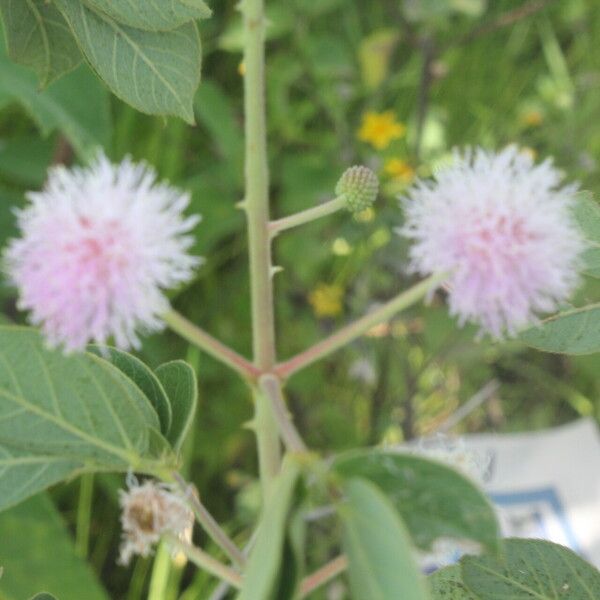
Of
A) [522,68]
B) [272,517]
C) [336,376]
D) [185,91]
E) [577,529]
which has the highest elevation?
[522,68]

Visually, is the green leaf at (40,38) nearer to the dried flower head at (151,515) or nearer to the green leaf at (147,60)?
the green leaf at (147,60)

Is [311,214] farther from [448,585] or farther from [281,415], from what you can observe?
[448,585]

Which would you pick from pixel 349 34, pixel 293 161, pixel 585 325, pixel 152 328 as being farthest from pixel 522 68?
pixel 152 328

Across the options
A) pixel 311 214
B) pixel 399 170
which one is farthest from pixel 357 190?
pixel 399 170

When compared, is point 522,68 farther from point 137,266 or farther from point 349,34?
point 137,266

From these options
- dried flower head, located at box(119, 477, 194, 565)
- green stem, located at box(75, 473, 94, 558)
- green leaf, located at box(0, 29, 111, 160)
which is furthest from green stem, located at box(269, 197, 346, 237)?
green stem, located at box(75, 473, 94, 558)

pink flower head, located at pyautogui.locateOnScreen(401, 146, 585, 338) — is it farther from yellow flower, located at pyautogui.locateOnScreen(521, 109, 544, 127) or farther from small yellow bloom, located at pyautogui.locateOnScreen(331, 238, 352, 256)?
yellow flower, located at pyautogui.locateOnScreen(521, 109, 544, 127)
